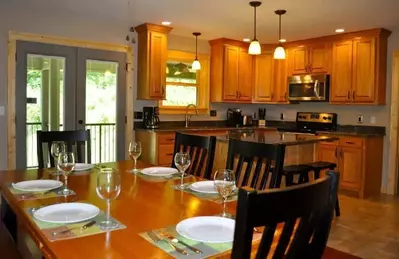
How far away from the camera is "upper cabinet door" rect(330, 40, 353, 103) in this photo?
5.61 metres

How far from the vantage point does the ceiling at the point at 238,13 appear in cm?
420

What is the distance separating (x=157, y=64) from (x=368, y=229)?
11.5 ft

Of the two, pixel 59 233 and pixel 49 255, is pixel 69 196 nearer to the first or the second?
pixel 59 233

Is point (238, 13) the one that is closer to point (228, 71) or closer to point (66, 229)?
point (228, 71)

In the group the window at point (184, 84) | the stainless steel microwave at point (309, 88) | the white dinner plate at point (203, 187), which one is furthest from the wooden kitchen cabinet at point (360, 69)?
the white dinner plate at point (203, 187)

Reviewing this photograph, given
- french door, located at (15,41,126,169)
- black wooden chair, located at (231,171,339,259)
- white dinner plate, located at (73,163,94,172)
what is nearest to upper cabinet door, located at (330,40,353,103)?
french door, located at (15,41,126,169)

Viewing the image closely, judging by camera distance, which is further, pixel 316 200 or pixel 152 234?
pixel 152 234

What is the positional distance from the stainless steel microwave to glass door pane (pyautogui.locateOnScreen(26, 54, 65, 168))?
3766 millimetres

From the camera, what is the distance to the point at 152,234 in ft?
4.16

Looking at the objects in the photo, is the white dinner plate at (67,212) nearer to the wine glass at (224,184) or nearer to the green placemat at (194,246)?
the green placemat at (194,246)

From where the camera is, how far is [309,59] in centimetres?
615

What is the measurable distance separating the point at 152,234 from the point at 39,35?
4.11 metres

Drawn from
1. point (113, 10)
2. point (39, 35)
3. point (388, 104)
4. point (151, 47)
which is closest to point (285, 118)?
point (388, 104)

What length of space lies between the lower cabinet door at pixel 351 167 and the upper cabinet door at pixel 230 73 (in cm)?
207
